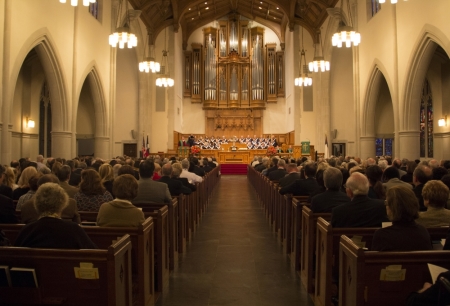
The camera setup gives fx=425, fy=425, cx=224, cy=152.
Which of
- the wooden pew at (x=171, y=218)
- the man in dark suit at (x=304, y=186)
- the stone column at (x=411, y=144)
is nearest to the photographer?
the wooden pew at (x=171, y=218)

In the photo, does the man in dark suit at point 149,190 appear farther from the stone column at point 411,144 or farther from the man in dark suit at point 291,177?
the stone column at point 411,144

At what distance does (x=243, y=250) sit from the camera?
242 inches

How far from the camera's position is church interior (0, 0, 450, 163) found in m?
12.2

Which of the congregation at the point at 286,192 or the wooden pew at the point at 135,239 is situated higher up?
the congregation at the point at 286,192

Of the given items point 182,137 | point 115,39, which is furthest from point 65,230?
point 182,137

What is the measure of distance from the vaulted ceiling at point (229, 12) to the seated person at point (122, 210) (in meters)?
15.9

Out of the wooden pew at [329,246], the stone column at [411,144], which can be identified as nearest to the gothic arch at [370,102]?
the stone column at [411,144]

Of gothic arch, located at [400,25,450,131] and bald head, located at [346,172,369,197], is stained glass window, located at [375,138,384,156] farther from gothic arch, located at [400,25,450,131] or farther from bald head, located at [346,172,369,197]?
bald head, located at [346,172,369,197]

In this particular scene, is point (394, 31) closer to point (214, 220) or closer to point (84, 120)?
point (214, 220)

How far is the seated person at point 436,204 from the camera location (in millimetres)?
3572

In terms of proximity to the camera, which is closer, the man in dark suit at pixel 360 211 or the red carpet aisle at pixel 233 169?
the man in dark suit at pixel 360 211

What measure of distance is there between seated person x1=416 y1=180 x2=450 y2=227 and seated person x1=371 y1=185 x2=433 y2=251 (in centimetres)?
84

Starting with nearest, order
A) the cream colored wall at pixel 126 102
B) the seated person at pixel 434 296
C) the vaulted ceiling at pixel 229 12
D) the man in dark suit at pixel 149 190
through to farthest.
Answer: the seated person at pixel 434 296 → the man in dark suit at pixel 149 190 → the vaulted ceiling at pixel 229 12 → the cream colored wall at pixel 126 102

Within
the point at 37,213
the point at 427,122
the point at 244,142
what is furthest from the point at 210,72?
the point at 37,213
